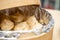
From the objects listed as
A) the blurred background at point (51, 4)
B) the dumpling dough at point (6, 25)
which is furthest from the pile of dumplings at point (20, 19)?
the blurred background at point (51, 4)

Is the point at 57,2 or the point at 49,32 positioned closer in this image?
the point at 49,32

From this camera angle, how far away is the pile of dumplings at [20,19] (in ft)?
1.74

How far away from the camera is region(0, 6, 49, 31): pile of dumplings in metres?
0.53

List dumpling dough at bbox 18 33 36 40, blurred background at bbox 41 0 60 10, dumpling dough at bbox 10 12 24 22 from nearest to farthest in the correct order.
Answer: dumpling dough at bbox 18 33 36 40 < dumpling dough at bbox 10 12 24 22 < blurred background at bbox 41 0 60 10

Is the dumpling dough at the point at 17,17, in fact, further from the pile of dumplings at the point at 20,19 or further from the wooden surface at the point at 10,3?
the wooden surface at the point at 10,3

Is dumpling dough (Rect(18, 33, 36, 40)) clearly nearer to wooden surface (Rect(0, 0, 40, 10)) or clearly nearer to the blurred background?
wooden surface (Rect(0, 0, 40, 10))

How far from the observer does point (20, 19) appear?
1.96 ft

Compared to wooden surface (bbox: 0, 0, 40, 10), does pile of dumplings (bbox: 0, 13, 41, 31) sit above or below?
below

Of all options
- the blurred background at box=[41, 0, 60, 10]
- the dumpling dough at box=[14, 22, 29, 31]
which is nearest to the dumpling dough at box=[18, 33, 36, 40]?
the dumpling dough at box=[14, 22, 29, 31]

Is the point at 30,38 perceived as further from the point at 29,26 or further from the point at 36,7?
the point at 36,7

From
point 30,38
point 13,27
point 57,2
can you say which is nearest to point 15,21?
point 13,27

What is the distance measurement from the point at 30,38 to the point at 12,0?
0.43 feet

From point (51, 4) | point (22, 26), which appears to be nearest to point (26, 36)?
point (22, 26)

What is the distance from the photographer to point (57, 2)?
1183 mm
